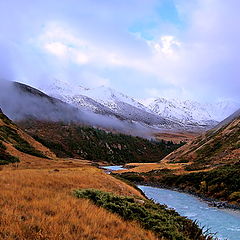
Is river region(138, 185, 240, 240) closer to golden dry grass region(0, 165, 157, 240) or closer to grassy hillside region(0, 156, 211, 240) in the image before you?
grassy hillside region(0, 156, 211, 240)

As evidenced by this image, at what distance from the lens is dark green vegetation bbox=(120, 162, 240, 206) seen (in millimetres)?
33181

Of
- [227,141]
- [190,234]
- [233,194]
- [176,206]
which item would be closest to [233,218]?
[176,206]

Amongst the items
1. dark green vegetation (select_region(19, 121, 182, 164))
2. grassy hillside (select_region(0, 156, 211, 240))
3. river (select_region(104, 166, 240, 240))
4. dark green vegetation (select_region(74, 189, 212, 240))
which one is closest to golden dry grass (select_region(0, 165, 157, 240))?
grassy hillside (select_region(0, 156, 211, 240))

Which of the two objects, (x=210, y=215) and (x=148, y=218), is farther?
(x=210, y=215)

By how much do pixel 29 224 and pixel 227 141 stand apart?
71596 mm

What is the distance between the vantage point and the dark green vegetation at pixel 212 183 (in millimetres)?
33181

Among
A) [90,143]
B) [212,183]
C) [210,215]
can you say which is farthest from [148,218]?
[90,143]

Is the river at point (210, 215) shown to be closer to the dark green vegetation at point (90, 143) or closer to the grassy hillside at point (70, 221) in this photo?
the grassy hillside at point (70, 221)

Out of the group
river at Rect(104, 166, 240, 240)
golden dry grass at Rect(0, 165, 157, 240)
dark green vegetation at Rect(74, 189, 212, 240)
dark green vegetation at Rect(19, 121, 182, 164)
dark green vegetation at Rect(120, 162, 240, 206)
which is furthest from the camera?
dark green vegetation at Rect(19, 121, 182, 164)

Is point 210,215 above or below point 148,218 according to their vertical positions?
below

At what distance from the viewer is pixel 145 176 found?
57.2 metres

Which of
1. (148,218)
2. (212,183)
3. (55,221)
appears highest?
(212,183)

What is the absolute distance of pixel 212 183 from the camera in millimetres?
38062

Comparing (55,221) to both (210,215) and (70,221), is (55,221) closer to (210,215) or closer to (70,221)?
(70,221)
